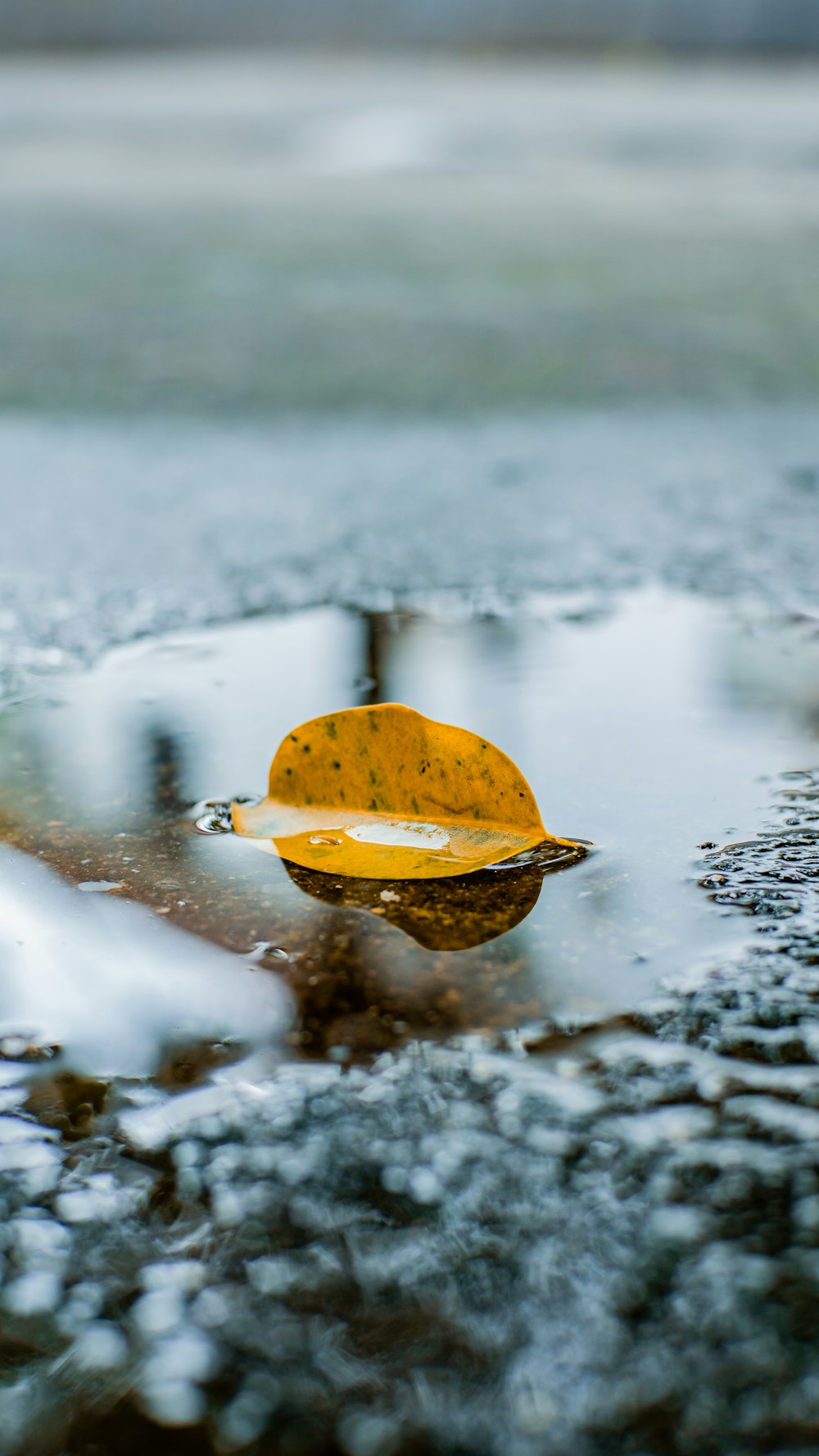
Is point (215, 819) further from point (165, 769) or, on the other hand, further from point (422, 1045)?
point (422, 1045)

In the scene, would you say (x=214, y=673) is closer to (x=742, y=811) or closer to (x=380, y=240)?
(x=742, y=811)

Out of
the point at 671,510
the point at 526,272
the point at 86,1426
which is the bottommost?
the point at 86,1426

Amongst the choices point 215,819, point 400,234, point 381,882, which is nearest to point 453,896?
point 381,882

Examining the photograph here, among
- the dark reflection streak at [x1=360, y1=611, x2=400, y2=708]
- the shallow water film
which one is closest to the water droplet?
the shallow water film

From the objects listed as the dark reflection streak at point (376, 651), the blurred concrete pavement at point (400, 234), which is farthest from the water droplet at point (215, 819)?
the blurred concrete pavement at point (400, 234)

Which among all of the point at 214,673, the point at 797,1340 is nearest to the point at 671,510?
the point at 214,673

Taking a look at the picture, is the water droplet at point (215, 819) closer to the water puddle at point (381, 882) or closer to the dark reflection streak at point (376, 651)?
the water puddle at point (381, 882)

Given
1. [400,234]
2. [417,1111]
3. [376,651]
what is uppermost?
[400,234]
